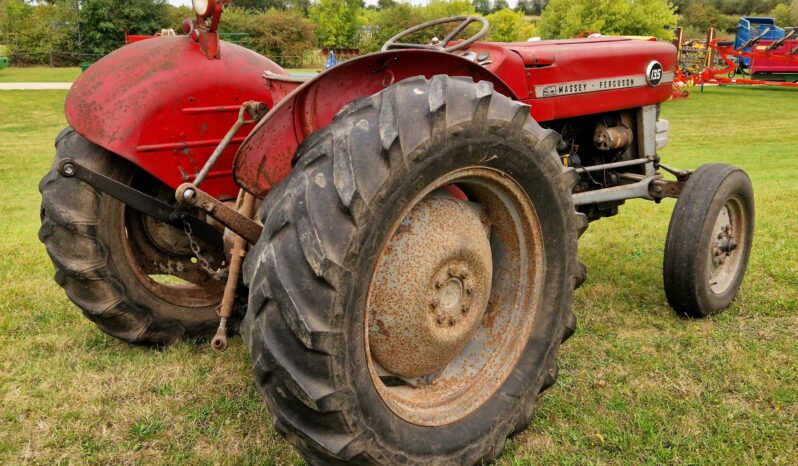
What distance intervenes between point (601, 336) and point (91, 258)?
254 centimetres

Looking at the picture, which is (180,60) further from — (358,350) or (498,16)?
(498,16)

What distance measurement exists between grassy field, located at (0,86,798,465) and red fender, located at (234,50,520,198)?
3.30ft

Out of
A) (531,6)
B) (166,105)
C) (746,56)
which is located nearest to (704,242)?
(166,105)

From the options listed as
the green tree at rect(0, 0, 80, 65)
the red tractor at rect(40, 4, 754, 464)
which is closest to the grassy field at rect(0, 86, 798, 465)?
A: the red tractor at rect(40, 4, 754, 464)

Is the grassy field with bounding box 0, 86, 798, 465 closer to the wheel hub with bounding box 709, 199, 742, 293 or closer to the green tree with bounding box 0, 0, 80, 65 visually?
the wheel hub with bounding box 709, 199, 742, 293

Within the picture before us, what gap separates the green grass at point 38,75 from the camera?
2652 centimetres

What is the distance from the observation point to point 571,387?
2.92m

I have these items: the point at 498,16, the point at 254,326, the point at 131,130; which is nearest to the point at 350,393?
the point at 254,326

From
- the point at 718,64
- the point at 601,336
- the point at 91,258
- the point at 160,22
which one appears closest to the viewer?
the point at 91,258

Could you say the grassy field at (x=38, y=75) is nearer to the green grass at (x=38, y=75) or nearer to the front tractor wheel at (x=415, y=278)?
the green grass at (x=38, y=75)

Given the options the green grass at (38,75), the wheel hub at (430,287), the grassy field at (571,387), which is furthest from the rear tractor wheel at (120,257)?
the green grass at (38,75)

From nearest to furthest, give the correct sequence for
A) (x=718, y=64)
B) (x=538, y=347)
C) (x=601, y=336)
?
(x=538, y=347)
(x=601, y=336)
(x=718, y=64)

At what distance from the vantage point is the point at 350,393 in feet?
6.14

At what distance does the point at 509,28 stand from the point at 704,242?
30739mm
